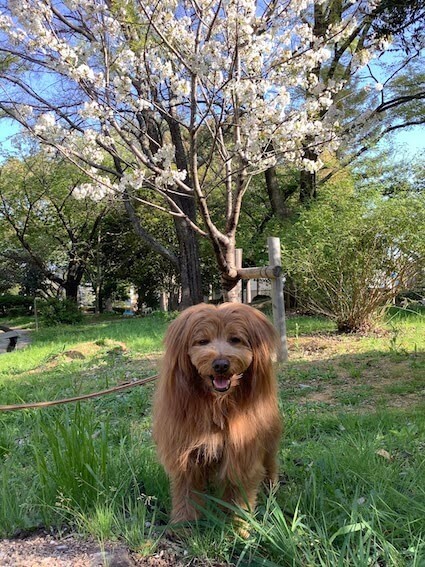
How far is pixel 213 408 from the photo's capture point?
2.10m

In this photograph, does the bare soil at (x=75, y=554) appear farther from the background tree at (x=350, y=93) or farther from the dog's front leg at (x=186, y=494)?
the background tree at (x=350, y=93)

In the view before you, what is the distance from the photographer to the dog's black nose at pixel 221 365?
6.39 feet

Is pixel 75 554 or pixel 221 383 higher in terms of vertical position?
pixel 221 383

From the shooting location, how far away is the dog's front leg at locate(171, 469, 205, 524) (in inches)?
83.3

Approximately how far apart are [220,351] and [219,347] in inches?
1.3

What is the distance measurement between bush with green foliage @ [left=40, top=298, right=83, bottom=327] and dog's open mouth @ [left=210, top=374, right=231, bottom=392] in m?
16.4

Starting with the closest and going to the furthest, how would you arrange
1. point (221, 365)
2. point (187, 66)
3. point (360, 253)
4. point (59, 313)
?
1. point (221, 365)
2. point (187, 66)
3. point (360, 253)
4. point (59, 313)

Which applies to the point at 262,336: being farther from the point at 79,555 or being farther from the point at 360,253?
the point at 360,253

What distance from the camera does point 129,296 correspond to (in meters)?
29.5

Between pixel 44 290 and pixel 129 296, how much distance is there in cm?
718

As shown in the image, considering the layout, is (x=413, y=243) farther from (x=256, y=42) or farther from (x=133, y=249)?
(x=133, y=249)

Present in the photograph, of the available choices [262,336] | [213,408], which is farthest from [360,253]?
[213,408]

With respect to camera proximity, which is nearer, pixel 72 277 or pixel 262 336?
pixel 262 336

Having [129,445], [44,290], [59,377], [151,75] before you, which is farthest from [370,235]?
[44,290]
